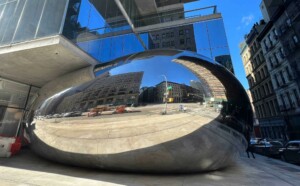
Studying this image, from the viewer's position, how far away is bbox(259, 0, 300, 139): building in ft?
78.1

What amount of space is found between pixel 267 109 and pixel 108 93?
3977 cm

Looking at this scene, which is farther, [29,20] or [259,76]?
[259,76]

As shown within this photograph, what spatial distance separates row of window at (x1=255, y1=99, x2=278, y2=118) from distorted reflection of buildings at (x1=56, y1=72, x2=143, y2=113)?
3602cm

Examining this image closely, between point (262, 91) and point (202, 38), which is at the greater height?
point (262, 91)

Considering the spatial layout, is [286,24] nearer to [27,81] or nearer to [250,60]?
[250,60]

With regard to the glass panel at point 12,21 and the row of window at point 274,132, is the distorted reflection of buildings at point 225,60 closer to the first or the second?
the glass panel at point 12,21

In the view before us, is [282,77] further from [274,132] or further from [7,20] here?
[7,20]

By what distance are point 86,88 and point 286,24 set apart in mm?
33454

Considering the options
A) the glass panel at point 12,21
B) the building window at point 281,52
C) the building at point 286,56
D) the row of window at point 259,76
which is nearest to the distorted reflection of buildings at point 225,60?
the glass panel at point 12,21

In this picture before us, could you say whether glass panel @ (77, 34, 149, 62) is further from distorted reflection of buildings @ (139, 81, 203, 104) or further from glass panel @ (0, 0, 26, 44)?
distorted reflection of buildings @ (139, 81, 203, 104)

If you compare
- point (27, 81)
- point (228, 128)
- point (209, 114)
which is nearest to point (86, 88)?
point (209, 114)

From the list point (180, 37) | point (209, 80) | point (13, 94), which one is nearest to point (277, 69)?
point (180, 37)

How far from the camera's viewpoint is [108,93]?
340cm

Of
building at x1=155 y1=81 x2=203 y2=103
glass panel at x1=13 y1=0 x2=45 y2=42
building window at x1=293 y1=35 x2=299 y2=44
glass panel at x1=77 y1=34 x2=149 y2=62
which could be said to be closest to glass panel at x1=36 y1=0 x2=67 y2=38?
glass panel at x1=13 y1=0 x2=45 y2=42
